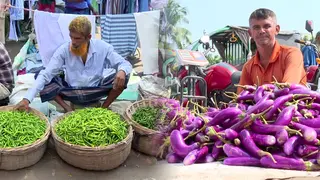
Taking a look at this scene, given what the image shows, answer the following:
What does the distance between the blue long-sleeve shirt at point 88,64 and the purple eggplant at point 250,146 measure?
1944 mm

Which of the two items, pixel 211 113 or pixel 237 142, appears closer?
pixel 237 142

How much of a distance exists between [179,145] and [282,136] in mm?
500

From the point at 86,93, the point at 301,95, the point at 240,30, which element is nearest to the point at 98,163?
the point at 86,93

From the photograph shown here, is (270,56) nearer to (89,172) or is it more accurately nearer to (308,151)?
(308,151)

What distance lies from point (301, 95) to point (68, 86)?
2317 mm

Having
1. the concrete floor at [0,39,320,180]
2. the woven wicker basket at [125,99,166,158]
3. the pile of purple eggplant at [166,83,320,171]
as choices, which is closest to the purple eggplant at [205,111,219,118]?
the pile of purple eggplant at [166,83,320,171]

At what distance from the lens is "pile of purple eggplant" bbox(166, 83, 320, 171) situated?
186 centimetres

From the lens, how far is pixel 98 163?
9.89 feet

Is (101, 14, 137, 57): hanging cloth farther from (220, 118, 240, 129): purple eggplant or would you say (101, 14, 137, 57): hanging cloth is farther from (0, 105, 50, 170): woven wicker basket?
(220, 118, 240, 129): purple eggplant

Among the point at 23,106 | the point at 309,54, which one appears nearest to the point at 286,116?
the point at 23,106

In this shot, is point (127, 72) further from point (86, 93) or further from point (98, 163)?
point (98, 163)

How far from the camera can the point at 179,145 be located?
2.06 metres

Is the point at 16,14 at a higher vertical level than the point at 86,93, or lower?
higher

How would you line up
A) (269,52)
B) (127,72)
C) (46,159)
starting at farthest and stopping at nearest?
(127,72) < (46,159) < (269,52)
